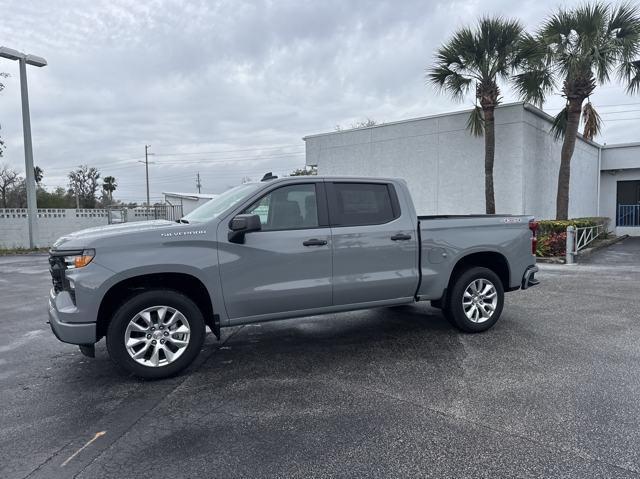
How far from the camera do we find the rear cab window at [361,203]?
5020mm

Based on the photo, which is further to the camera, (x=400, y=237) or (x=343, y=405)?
(x=400, y=237)

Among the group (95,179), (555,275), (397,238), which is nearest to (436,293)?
(397,238)

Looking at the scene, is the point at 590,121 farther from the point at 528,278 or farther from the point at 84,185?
the point at 84,185

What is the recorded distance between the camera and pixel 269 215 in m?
4.77

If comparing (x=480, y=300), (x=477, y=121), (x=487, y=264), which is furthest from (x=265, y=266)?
(x=477, y=121)

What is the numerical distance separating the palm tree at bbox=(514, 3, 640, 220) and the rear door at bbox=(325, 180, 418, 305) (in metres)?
11.0

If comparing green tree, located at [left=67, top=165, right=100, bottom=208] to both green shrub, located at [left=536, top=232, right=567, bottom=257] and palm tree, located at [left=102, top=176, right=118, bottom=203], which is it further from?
green shrub, located at [left=536, top=232, right=567, bottom=257]

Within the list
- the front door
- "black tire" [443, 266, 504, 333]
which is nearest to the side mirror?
the front door

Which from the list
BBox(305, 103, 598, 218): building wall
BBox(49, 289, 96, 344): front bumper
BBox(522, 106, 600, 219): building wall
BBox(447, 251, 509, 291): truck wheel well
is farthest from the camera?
BBox(522, 106, 600, 219): building wall

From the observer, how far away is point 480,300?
574cm

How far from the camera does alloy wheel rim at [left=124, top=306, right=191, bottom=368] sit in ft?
13.7

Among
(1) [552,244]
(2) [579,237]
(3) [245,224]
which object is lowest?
(1) [552,244]

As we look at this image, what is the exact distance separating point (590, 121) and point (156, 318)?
67.9 ft

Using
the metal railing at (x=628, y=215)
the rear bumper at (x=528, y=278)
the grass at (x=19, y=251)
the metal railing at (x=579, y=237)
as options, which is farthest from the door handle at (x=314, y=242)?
the metal railing at (x=628, y=215)
